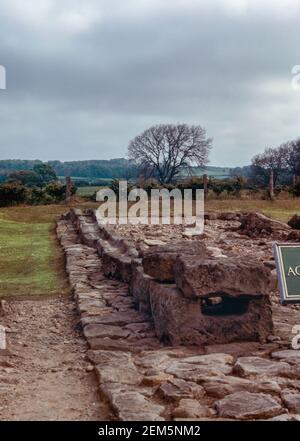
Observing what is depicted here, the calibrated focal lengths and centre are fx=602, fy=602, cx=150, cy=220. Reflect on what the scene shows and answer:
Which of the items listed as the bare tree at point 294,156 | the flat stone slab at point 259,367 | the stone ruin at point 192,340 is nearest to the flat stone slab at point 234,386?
the stone ruin at point 192,340

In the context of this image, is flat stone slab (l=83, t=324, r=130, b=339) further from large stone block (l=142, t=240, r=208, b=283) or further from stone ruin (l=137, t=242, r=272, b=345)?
large stone block (l=142, t=240, r=208, b=283)

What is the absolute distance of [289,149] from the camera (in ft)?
162

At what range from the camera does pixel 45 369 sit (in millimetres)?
5133

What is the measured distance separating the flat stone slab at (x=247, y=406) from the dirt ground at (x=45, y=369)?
29.7 inches

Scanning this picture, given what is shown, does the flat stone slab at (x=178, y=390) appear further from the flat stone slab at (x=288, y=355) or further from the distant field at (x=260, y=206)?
the distant field at (x=260, y=206)

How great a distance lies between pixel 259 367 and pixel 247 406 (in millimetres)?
797

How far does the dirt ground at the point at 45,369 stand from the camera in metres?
4.09

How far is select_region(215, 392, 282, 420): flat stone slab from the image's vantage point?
12.5 feet

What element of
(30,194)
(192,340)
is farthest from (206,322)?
(30,194)

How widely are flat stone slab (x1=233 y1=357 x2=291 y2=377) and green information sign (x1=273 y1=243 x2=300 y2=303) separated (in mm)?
862

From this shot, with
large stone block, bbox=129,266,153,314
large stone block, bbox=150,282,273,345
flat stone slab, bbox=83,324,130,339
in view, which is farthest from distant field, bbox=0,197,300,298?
large stone block, bbox=150,282,273,345

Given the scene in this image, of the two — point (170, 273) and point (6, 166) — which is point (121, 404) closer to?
point (170, 273)
